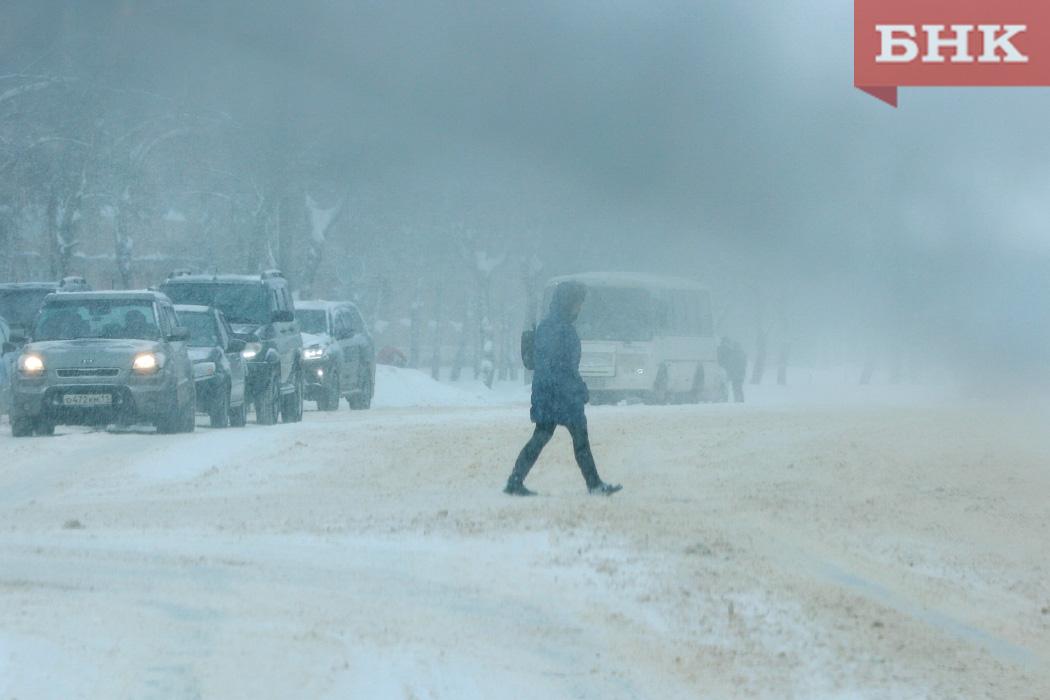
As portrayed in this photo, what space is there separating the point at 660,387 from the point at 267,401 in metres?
12.5

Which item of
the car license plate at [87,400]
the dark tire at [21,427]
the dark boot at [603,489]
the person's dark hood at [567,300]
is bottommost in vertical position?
the dark tire at [21,427]

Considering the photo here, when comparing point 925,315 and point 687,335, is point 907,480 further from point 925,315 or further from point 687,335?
point 925,315

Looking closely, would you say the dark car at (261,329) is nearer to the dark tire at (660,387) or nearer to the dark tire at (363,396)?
the dark tire at (363,396)

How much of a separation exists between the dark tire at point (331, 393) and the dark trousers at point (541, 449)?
1553 cm

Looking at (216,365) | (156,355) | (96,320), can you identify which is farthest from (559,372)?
(216,365)

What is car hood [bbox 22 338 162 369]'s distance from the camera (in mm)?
17594

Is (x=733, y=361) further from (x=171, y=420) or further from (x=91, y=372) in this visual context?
(x=91, y=372)

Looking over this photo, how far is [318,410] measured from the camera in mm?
28125

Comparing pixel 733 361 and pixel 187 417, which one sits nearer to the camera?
pixel 187 417

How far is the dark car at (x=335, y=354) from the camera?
26.5m

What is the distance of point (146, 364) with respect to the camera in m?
17.7

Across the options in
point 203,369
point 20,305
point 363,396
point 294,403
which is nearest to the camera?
point 203,369

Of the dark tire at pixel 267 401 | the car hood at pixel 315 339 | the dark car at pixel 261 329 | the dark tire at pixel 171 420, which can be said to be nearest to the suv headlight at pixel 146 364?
the dark tire at pixel 171 420

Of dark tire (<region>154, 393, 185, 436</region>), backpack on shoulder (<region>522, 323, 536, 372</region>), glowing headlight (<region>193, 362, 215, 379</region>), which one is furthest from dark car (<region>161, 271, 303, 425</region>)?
backpack on shoulder (<region>522, 323, 536, 372</region>)
